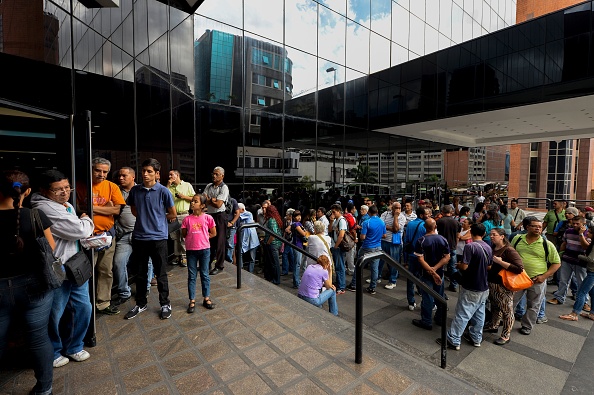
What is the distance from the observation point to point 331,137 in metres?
12.5

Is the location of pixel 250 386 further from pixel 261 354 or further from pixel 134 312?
pixel 134 312

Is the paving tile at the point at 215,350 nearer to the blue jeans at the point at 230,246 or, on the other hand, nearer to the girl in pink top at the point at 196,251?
the girl in pink top at the point at 196,251

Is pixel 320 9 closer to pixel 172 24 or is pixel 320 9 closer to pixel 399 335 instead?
pixel 172 24

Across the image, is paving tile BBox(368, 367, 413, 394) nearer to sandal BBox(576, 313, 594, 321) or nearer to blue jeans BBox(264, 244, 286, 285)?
blue jeans BBox(264, 244, 286, 285)

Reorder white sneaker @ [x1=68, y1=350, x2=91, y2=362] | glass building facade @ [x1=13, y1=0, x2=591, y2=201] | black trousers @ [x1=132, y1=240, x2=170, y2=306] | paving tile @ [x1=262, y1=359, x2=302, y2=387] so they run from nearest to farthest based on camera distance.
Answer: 1. paving tile @ [x1=262, y1=359, x2=302, y2=387]
2. white sneaker @ [x1=68, y1=350, x2=91, y2=362]
3. black trousers @ [x1=132, y1=240, x2=170, y2=306]
4. glass building facade @ [x1=13, y1=0, x2=591, y2=201]

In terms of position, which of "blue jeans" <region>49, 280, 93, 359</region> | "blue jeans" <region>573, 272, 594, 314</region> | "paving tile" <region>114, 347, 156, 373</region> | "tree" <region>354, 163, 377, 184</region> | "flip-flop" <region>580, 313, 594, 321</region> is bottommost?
"flip-flop" <region>580, 313, 594, 321</region>

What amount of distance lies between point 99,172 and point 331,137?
1001 cm

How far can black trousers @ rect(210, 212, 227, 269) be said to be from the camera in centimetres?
526

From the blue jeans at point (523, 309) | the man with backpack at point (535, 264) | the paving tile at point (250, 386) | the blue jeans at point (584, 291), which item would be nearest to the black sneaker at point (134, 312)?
the paving tile at point (250, 386)

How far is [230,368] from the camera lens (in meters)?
2.61

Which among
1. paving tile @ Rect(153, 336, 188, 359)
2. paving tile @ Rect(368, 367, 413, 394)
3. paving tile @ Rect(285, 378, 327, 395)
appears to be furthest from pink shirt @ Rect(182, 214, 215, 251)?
paving tile @ Rect(368, 367, 413, 394)

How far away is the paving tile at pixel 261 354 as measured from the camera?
8.94 ft

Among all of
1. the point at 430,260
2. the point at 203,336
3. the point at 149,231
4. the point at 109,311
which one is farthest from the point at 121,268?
the point at 430,260

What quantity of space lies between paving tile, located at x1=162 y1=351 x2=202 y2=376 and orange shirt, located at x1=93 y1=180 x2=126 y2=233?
1724 mm
